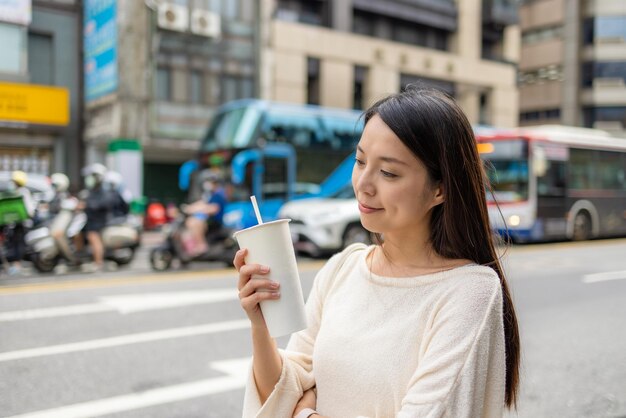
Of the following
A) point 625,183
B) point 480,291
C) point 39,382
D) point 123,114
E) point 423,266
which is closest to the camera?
point 480,291

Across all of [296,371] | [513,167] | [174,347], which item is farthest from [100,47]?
[296,371]

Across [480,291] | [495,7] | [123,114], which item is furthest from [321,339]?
[495,7]

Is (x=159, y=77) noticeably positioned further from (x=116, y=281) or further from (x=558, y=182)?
(x=116, y=281)

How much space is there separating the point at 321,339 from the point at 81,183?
22406 mm

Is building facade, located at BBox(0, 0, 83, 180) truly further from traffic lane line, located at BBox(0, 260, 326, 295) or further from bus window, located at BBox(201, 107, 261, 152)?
traffic lane line, located at BBox(0, 260, 326, 295)

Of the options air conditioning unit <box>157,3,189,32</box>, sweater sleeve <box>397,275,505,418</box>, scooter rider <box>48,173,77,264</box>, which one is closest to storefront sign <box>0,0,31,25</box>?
air conditioning unit <box>157,3,189,32</box>

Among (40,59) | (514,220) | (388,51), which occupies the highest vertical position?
(388,51)

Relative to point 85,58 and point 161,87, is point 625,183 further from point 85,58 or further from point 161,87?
point 85,58

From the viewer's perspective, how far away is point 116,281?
348 inches

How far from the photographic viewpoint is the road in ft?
13.2

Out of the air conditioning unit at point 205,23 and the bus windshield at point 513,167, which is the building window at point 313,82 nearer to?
the air conditioning unit at point 205,23

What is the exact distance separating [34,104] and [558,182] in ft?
55.3

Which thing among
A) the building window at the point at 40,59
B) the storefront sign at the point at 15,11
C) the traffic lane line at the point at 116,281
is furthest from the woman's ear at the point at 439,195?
the building window at the point at 40,59

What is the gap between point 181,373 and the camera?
4.64 meters
